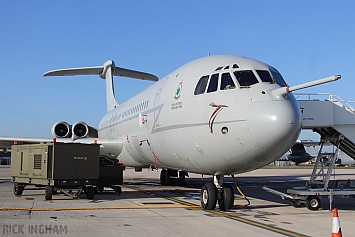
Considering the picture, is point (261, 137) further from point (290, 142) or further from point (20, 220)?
point (20, 220)

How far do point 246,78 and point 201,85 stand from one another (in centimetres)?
126

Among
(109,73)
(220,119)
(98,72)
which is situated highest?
(98,72)

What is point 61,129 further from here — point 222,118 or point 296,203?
point 222,118

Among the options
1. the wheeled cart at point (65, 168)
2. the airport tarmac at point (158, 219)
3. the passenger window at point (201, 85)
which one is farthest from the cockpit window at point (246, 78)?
the wheeled cart at point (65, 168)

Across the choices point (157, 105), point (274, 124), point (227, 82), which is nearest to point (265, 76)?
point (227, 82)

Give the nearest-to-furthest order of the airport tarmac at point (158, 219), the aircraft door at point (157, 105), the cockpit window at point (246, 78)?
1. the airport tarmac at point (158, 219)
2. the cockpit window at point (246, 78)
3. the aircraft door at point (157, 105)

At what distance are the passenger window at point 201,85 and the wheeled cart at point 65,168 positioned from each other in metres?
5.26

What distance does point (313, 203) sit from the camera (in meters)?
12.0

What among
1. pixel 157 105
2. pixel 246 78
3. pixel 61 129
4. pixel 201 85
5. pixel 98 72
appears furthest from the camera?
pixel 98 72

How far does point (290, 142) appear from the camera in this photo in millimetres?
9289

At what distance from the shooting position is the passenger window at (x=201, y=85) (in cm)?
1077

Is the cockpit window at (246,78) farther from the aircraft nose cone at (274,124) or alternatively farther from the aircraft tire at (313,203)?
the aircraft tire at (313,203)

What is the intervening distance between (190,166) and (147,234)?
402 centimetres

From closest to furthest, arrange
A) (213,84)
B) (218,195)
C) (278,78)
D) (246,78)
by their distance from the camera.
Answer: (246,78), (213,84), (278,78), (218,195)
